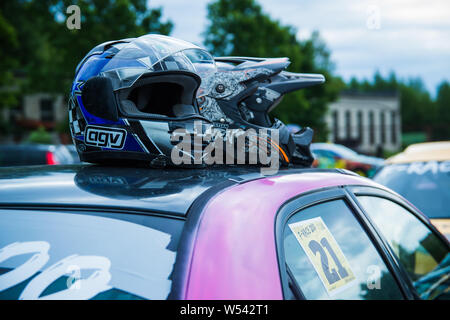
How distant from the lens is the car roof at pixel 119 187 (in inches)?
56.3

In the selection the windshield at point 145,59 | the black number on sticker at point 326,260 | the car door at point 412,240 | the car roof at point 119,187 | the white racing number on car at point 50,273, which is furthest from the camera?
the windshield at point 145,59

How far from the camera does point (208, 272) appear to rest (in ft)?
3.91

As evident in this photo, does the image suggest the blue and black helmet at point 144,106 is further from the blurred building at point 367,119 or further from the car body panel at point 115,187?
the blurred building at point 367,119

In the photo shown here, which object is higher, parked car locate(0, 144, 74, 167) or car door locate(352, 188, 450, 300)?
car door locate(352, 188, 450, 300)

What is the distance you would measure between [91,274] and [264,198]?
514mm

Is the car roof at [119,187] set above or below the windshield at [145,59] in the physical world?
below

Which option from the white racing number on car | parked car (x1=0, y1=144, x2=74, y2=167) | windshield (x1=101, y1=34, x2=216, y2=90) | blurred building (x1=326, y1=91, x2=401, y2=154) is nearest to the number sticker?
the white racing number on car

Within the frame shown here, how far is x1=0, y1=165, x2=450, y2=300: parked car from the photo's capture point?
1244mm

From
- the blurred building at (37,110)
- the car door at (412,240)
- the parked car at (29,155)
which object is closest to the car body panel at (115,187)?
the car door at (412,240)

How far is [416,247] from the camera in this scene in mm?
2619

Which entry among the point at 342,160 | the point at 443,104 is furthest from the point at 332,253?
the point at 443,104

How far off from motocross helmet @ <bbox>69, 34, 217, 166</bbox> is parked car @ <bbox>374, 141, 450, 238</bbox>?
3109 millimetres

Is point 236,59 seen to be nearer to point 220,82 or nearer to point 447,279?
point 220,82

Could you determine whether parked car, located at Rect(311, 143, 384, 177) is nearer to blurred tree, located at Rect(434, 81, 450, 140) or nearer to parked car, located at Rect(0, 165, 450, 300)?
parked car, located at Rect(0, 165, 450, 300)
